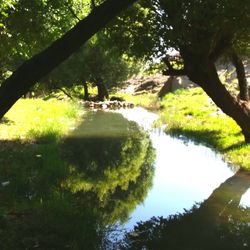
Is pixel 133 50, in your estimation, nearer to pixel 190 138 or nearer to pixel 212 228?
pixel 190 138

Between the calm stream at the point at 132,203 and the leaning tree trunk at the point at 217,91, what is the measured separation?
1.95 m

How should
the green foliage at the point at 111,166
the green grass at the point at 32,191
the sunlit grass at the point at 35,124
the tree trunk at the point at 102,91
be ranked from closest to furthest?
the green grass at the point at 32,191 → the green foliage at the point at 111,166 → the sunlit grass at the point at 35,124 → the tree trunk at the point at 102,91

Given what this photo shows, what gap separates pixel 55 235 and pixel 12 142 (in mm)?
10699

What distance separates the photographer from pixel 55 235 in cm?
898

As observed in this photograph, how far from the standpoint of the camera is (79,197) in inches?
494

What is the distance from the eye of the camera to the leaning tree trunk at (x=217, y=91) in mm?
18172

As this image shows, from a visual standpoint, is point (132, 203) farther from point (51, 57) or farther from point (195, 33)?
point (195, 33)

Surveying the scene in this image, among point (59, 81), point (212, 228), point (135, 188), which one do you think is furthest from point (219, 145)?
point (59, 81)

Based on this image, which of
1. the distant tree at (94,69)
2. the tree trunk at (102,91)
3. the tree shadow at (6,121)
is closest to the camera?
the tree shadow at (6,121)

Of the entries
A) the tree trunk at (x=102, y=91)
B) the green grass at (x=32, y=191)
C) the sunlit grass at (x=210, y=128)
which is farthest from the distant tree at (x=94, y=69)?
the green grass at (x=32, y=191)

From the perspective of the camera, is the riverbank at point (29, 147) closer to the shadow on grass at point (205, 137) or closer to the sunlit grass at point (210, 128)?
the shadow on grass at point (205, 137)

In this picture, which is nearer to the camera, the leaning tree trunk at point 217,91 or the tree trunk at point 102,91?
the leaning tree trunk at point 217,91

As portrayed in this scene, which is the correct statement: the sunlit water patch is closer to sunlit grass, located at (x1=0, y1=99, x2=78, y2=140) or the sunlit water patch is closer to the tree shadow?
sunlit grass, located at (x1=0, y1=99, x2=78, y2=140)

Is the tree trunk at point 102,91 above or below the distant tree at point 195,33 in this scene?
above
